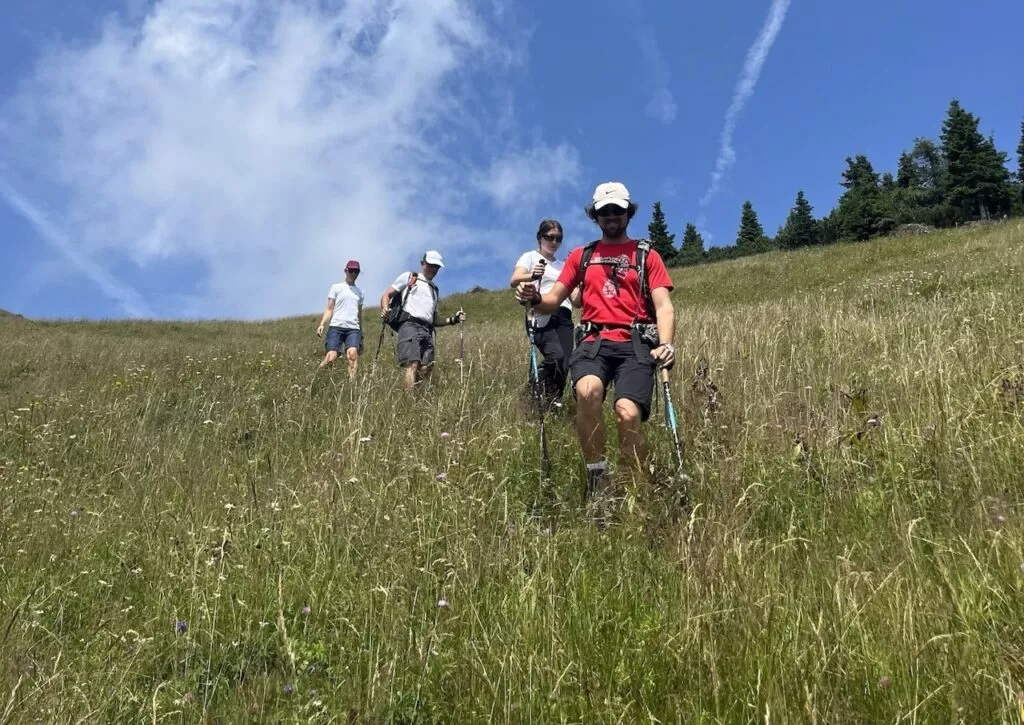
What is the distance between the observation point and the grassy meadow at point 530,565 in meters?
1.86

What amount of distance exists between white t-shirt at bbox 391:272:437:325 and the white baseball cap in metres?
3.41

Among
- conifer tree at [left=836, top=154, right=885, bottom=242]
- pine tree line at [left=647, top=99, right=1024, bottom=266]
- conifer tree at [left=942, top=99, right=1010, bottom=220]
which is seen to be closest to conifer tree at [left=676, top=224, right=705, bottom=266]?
pine tree line at [left=647, top=99, right=1024, bottom=266]

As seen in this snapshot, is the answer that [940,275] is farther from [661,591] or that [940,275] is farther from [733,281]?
[733,281]

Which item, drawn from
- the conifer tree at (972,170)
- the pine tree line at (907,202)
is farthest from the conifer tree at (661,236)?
the conifer tree at (972,170)

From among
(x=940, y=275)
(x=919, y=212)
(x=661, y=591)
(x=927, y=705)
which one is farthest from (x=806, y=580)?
(x=919, y=212)

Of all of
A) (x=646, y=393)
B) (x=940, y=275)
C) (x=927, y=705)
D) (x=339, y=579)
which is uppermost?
(x=940, y=275)

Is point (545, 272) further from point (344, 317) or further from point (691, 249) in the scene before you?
point (691, 249)

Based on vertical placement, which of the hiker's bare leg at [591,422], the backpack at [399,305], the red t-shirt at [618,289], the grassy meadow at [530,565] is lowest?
the grassy meadow at [530,565]

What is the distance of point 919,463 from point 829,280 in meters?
20.4

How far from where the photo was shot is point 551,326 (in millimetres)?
5855

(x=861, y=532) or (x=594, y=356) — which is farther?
(x=594, y=356)

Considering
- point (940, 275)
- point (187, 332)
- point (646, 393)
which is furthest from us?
point (187, 332)

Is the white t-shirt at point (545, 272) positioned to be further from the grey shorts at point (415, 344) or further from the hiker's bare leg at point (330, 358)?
the hiker's bare leg at point (330, 358)

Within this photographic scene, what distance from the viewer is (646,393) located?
369 cm
